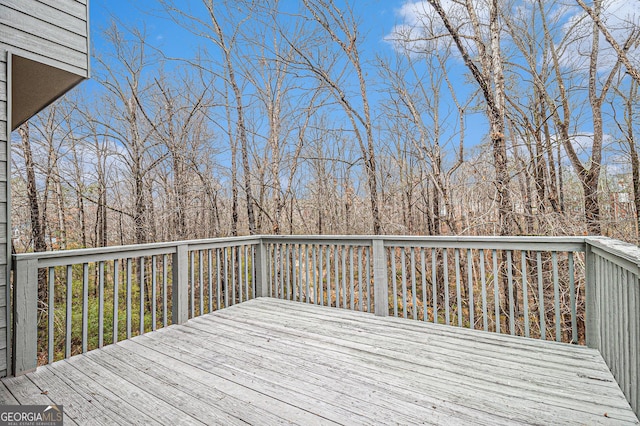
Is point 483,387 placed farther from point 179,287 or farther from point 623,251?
point 179,287

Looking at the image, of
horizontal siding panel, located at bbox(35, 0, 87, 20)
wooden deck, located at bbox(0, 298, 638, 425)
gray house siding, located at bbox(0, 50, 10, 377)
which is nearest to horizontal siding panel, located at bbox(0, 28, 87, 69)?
gray house siding, located at bbox(0, 50, 10, 377)

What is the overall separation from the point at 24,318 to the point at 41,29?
2157mm

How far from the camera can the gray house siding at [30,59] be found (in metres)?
2.17

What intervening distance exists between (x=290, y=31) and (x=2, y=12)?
4.44m

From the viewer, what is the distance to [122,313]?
660 cm

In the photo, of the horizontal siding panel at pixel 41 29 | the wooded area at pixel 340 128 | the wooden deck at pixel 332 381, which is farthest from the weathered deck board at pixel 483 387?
the horizontal siding panel at pixel 41 29

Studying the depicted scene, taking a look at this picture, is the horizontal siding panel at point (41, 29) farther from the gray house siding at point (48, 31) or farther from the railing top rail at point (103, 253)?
the railing top rail at point (103, 253)

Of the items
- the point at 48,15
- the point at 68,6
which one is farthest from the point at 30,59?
the point at 68,6

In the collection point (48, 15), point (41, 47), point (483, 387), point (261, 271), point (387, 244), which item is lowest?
point (483, 387)

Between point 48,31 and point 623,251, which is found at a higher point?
point 48,31

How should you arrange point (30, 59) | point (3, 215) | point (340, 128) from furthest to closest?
point (340, 128), point (30, 59), point (3, 215)

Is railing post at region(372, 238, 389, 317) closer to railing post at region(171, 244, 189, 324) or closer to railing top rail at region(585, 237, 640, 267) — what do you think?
railing top rail at region(585, 237, 640, 267)

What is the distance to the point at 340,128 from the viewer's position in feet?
21.4

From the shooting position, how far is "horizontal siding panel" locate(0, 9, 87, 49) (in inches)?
88.7
